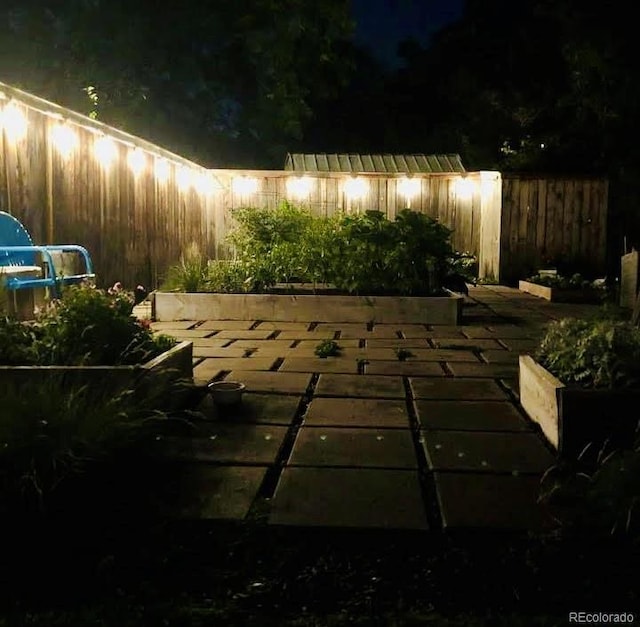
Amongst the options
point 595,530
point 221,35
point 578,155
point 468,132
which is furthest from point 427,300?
point 221,35

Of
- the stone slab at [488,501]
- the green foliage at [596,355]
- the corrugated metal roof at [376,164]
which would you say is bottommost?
the stone slab at [488,501]

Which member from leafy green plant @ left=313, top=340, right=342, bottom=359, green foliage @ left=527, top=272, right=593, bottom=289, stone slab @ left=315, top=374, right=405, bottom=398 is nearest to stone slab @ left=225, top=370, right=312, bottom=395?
stone slab @ left=315, top=374, right=405, bottom=398

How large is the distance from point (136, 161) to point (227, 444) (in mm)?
6465

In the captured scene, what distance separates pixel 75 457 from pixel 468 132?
57.3 feet

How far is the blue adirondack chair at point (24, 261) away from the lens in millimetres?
5168

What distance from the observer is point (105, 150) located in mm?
7852

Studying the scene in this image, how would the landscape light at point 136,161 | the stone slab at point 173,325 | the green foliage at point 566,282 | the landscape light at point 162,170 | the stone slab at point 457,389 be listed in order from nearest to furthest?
the stone slab at point 457,389
the stone slab at point 173,325
the landscape light at point 136,161
the landscape light at point 162,170
the green foliage at point 566,282

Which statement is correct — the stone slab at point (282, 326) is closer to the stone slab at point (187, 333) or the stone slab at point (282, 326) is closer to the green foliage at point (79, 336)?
the stone slab at point (187, 333)

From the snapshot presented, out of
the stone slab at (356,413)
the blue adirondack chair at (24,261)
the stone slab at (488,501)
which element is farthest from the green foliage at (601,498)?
the blue adirondack chair at (24,261)

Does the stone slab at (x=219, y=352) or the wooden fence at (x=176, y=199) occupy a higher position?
the wooden fence at (x=176, y=199)

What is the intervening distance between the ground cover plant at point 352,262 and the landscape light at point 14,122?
2.29m

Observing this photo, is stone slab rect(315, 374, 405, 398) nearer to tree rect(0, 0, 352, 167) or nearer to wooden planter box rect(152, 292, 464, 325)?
wooden planter box rect(152, 292, 464, 325)

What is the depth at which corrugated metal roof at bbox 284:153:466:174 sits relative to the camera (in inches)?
531

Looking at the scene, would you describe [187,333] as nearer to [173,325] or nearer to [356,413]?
[173,325]
